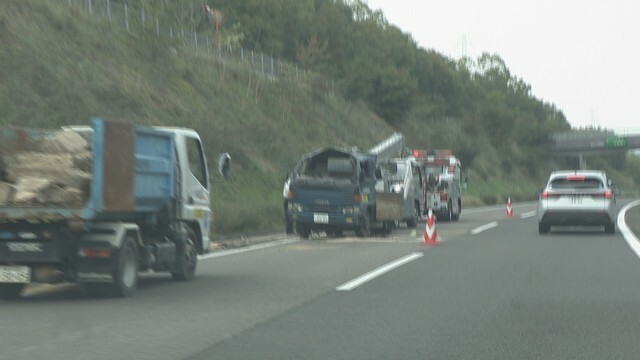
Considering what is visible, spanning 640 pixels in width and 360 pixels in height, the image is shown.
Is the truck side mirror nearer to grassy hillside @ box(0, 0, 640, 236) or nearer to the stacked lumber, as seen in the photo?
the stacked lumber

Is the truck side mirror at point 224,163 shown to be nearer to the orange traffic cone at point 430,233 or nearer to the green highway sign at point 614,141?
the orange traffic cone at point 430,233

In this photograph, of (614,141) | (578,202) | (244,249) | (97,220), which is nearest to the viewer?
(97,220)

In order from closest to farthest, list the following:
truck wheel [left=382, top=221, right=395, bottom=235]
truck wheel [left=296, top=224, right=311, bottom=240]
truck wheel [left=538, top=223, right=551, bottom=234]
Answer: truck wheel [left=296, top=224, right=311, bottom=240] → truck wheel [left=382, top=221, right=395, bottom=235] → truck wheel [left=538, top=223, right=551, bottom=234]

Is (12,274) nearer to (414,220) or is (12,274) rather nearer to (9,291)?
(9,291)

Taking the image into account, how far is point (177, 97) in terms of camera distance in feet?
142

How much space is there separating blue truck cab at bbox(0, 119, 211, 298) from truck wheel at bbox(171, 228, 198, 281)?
2.96 ft

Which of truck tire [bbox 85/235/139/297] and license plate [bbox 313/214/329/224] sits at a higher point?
license plate [bbox 313/214/329/224]

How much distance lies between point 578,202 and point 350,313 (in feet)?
55.6

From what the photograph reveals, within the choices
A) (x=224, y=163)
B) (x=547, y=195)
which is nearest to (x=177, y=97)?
(x=547, y=195)

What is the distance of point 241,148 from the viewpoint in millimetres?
44094

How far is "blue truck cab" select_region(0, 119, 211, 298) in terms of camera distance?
466 inches

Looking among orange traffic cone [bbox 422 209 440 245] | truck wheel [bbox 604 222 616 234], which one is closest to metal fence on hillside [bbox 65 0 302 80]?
orange traffic cone [bbox 422 209 440 245]

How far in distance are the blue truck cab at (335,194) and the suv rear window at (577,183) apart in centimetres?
526

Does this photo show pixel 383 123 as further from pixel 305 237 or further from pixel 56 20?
pixel 305 237
